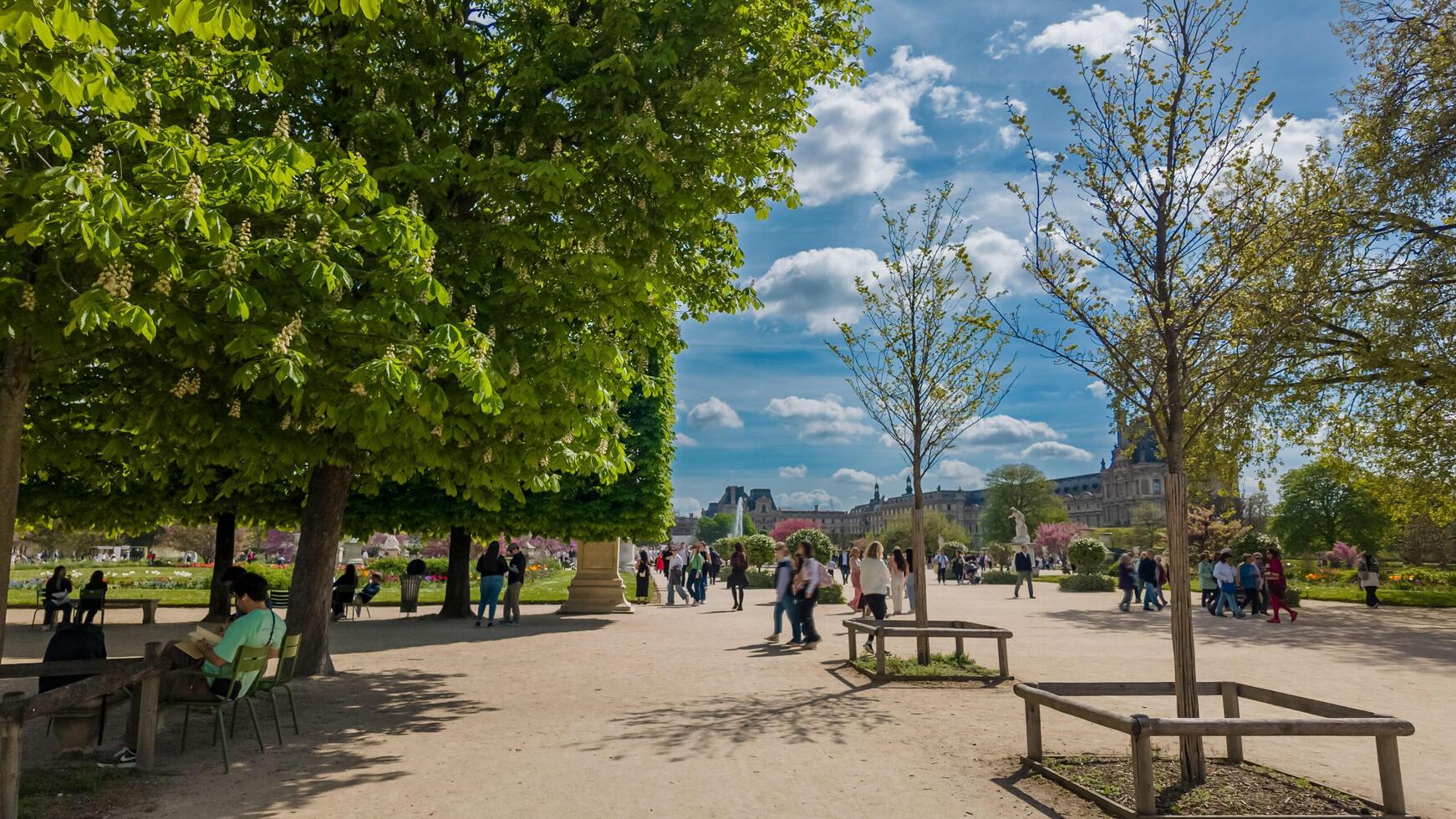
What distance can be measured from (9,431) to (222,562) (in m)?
16.3

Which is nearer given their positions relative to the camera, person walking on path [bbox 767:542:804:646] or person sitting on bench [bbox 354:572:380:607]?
person walking on path [bbox 767:542:804:646]

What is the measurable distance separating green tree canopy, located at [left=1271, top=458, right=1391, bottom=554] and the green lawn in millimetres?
47618

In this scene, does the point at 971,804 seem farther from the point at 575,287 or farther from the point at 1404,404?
the point at 1404,404

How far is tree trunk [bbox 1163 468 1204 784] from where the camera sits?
6508mm

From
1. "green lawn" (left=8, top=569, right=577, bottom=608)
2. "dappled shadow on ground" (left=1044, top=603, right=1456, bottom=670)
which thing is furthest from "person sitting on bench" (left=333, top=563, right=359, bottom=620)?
"dappled shadow on ground" (left=1044, top=603, right=1456, bottom=670)

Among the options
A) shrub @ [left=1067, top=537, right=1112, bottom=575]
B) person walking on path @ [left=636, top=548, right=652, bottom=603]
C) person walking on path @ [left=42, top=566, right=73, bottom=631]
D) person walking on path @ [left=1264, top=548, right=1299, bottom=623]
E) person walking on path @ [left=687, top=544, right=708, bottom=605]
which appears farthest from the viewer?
shrub @ [left=1067, top=537, right=1112, bottom=575]

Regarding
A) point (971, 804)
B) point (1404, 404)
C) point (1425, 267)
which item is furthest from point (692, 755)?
point (1404, 404)

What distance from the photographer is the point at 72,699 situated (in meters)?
6.08

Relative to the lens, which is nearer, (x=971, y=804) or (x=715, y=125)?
(x=971, y=804)

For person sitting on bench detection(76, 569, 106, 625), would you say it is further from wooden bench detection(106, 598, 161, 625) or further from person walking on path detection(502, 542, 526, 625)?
person walking on path detection(502, 542, 526, 625)

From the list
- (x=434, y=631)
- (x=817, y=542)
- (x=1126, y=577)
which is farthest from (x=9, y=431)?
(x=817, y=542)

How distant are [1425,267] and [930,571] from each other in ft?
162

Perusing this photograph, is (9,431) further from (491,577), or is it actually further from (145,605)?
(145,605)

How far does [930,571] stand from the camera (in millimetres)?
67375
